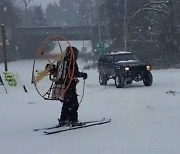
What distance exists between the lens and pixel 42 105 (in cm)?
1641

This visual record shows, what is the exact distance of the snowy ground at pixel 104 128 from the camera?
888 centimetres

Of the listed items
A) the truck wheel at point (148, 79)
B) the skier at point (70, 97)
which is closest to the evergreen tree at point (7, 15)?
the truck wheel at point (148, 79)

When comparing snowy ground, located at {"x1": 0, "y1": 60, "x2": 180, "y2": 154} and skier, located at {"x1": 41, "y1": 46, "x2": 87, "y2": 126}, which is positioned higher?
Result: skier, located at {"x1": 41, "y1": 46, "x2": 87, "y2": 126}

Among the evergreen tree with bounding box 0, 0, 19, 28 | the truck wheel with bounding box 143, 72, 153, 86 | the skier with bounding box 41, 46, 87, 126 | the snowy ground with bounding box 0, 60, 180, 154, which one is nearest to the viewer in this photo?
the snowy ground with bounding box 0, 60, 180, 154

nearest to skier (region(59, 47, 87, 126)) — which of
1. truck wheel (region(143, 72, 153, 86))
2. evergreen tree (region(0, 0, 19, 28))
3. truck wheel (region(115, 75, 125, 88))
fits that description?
truck wheel (region(115, 75, 125, 88))

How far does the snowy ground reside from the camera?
29.1 feet

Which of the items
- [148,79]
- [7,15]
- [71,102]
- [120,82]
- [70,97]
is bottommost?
[120,82]

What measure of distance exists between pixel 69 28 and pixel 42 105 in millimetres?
78341

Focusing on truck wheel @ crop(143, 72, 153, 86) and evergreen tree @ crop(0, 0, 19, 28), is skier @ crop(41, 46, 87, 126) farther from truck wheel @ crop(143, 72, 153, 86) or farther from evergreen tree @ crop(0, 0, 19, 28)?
evergreen tree @ crop(0, 0, 19, 28)

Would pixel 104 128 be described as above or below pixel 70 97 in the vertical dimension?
below

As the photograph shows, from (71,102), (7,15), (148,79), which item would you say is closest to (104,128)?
(71,102)

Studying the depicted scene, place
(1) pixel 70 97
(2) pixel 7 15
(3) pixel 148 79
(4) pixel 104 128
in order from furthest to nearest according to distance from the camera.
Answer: (2) pixel 7 15 < (3) pixel 148 79 < (1) pixel 70 97 < (4) pixel 104 128

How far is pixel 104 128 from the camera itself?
10930 mm

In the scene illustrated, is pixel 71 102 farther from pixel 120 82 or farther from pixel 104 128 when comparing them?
pixel 120 82
